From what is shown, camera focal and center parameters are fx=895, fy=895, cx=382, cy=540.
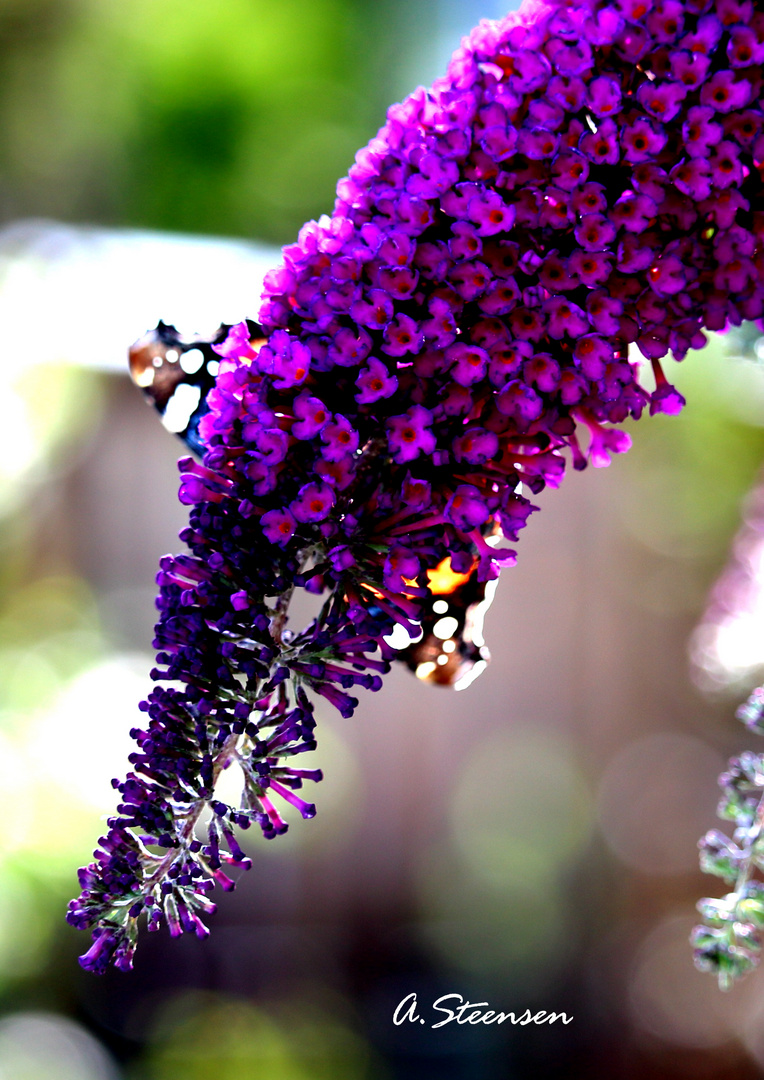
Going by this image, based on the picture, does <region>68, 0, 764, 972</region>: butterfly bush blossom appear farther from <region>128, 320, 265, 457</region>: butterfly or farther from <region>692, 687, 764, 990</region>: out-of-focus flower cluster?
<region>692, 687, 764, 990</region>: out-of-focus flower cluster

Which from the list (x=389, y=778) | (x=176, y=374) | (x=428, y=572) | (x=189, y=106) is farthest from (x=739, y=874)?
(x=189, y=106)

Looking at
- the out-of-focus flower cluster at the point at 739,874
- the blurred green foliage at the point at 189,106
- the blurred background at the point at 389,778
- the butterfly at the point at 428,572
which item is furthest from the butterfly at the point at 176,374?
the blurred green foliage at the point at 189,106

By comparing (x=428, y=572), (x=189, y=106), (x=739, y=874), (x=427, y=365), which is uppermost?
(x=189, y=106)

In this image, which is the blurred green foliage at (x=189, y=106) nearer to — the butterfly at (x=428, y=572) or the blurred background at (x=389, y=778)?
the blurred background at (x=389, y=778)

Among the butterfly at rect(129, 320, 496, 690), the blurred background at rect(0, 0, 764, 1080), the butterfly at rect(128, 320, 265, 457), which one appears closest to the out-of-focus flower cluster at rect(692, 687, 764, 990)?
the butterfly at rect(129, 320, 496, 690)

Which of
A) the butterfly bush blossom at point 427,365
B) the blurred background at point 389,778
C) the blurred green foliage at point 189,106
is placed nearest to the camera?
the butterfly bush blossom at point 427,365

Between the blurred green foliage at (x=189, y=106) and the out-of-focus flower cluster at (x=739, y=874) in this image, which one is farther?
the blurred green foliage at (x=189, y=106)

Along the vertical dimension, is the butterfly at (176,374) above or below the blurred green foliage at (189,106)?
below

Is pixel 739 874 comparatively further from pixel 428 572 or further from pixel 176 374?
pixel 176 374
